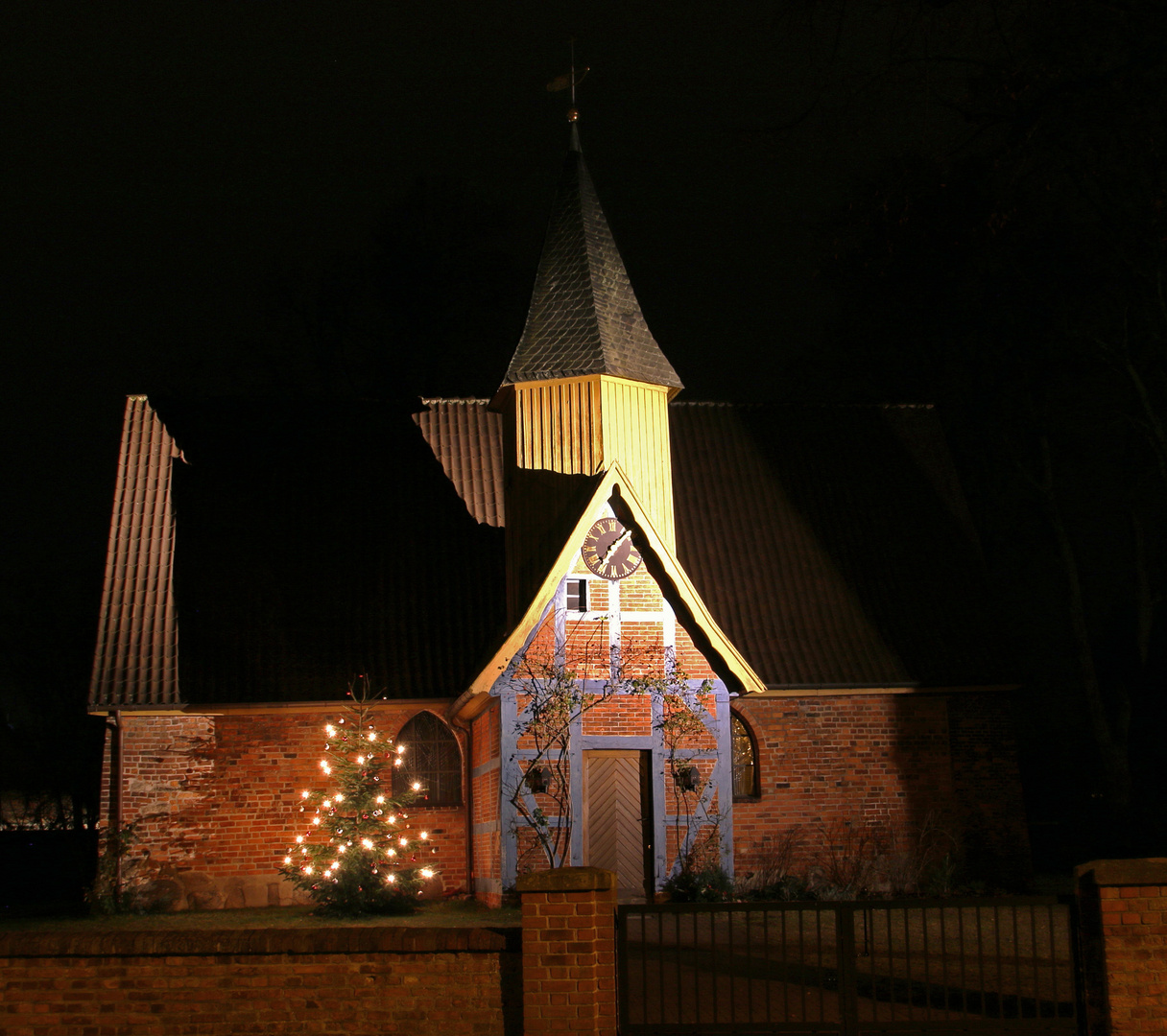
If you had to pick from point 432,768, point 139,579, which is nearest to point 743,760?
point 432,768

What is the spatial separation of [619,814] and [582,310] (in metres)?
6.95

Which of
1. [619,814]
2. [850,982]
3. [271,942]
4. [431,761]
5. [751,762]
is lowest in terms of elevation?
[850,982]

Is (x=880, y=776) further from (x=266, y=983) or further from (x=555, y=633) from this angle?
(x=266, y=983)

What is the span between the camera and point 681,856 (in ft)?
51.0

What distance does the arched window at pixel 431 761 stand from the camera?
689 inches

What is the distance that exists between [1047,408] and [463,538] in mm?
12045

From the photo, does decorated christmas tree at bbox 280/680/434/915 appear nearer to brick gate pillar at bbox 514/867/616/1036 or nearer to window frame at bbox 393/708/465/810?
window frame at bbox 393/708/465/810

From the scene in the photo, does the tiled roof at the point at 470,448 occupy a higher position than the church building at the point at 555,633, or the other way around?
the tiled roof at the point at 470,448

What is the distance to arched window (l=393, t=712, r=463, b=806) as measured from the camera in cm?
1750

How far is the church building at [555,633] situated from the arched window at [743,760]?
30 millimetres

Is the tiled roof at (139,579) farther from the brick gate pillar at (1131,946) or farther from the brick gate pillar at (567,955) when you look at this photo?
the brick gate pillar at (1131,946)

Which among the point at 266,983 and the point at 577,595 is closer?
the point at 266,983

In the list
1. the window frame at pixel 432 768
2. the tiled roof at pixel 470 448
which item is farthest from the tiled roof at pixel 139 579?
the tiled roof at pixel 470 448

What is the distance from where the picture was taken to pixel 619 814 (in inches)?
646
